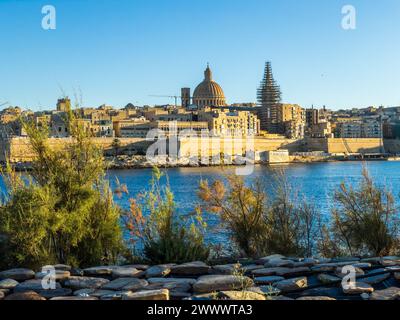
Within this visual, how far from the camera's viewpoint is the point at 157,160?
5762 centimetres

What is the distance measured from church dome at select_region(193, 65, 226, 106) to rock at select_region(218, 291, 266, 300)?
301ft

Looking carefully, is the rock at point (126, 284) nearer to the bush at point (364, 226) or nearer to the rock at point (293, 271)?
the rock at point (293, 271)

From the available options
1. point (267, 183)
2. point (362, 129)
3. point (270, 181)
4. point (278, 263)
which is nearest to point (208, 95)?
point (362, 129)

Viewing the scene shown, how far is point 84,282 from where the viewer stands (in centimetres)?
440

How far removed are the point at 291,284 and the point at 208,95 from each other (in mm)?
92063

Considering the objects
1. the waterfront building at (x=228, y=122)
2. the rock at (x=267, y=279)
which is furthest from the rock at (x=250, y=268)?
the waterfront building at (x=228, y=122)

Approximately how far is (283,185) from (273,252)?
134 cm

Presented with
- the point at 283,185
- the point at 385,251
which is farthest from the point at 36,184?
the point at 385,251

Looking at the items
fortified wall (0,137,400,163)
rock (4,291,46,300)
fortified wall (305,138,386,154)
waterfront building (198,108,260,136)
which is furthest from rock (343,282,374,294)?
fortified wall (305,138,386,154)

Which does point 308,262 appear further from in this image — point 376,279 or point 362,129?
point 362,129

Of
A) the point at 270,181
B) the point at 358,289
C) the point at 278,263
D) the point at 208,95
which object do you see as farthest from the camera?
the point at 208,95

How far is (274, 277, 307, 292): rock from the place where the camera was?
412cm

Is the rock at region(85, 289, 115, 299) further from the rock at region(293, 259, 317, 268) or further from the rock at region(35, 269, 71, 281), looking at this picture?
the rock at region(293, 259, 317, 268)

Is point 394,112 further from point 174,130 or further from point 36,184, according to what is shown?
point 36,184
